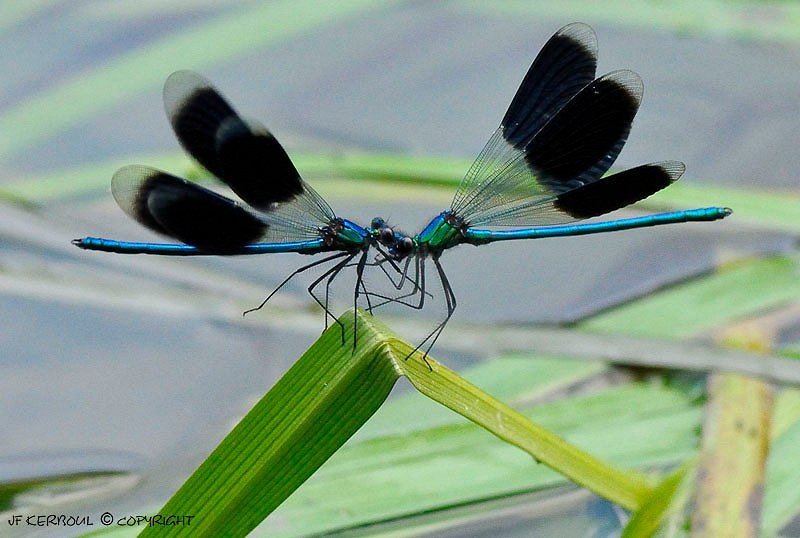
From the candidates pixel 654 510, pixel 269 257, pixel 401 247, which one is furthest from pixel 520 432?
pixel 269 257

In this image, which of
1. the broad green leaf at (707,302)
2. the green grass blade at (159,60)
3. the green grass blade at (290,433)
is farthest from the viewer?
the green grass blade at (159,60)

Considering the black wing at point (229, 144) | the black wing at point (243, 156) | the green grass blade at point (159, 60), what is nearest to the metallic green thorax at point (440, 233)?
the black wing at point (243, 156)

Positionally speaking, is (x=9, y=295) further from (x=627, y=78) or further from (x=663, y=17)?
(x=663, y=17)

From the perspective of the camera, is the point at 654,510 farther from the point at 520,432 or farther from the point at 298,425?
the point at 298,425

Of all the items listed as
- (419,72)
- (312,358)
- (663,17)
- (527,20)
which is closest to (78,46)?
(419,72)

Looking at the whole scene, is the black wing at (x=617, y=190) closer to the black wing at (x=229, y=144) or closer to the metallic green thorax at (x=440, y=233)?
the metallic green thorax at (x=440, y=233)

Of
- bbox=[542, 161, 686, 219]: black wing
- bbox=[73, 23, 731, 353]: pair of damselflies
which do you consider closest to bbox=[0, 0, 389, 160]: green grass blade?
bbox=[73, 23, 731, 353]: pair of damselflies
